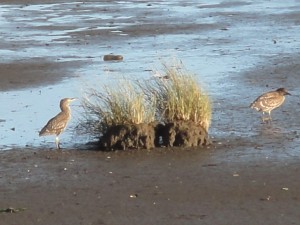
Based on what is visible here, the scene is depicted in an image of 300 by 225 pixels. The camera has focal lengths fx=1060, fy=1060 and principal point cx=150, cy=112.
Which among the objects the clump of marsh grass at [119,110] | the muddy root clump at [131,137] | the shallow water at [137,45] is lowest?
the shallow water at [137,45]

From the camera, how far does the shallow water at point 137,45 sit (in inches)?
635

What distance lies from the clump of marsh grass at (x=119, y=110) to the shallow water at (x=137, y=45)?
50cm

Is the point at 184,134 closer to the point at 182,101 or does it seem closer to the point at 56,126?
the point at 182,101

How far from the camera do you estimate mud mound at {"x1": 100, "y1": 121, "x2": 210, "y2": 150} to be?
43.9 feet

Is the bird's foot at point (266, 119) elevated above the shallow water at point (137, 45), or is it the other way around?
the bird's foot at point (266, 119)

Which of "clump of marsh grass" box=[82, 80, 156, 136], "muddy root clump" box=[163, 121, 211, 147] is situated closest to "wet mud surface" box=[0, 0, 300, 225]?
"muddy root clump" box=[163, 121, 211, 147]

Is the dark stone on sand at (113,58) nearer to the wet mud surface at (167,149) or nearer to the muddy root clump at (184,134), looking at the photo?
the wet mud surface at (167,149)

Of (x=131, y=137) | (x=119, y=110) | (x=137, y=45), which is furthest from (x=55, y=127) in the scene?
(x=137, y=45)

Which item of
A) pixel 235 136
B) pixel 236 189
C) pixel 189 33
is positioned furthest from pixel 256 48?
pixel 236 189

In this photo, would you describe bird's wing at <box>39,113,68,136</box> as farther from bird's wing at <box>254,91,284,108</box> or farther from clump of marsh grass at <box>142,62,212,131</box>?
bird's wing at <box>254,91,284,108</box>

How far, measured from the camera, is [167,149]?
13445 millimetres

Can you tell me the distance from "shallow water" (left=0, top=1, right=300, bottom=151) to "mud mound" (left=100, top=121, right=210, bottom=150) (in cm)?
81

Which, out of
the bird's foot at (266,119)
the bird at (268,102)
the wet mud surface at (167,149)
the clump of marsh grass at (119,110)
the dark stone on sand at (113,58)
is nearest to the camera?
the wet mud surface at (167,149)

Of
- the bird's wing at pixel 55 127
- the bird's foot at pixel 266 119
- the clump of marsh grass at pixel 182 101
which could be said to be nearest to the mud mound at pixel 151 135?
the clump of marsh grass at pixel 182 101
